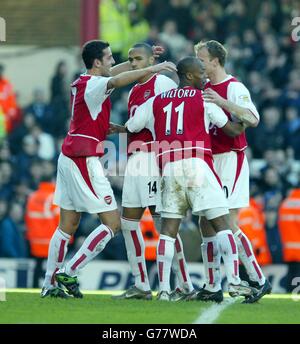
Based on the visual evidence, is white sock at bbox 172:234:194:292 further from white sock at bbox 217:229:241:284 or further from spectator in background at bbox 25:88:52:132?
spectator in background at bbox 25:88:52:132

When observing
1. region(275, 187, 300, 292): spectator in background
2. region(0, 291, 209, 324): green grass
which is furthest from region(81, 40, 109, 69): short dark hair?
region(275, 187, 300, 292): spectator in background

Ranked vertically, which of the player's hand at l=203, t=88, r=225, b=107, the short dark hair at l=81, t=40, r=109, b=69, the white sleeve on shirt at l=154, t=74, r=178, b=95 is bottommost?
the player's hand at l=203, t=88, r=225, b=107

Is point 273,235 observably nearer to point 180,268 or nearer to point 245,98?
point 180,268

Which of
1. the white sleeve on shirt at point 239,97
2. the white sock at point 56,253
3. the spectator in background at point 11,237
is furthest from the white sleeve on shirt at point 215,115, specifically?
the spectator in background at point 11,237

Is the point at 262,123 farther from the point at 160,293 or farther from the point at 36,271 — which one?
the point at 160,293

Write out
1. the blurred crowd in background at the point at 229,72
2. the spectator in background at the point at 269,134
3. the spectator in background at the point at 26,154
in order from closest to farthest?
the blurred crowd in background at the point at 229,72 → the spectator in background at the point at 26,154 → the spectator in background at the point at 269,134

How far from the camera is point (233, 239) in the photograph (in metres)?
11.9

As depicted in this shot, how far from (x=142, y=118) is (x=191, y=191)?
0.81 meters

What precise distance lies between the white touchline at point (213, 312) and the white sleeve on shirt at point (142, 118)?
170 cm

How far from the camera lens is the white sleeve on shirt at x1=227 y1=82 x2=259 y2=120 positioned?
39.7ft

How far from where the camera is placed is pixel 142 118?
12.2 meters

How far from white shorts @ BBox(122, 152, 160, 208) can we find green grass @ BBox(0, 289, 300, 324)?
904 mm

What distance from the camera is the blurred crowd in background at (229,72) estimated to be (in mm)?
17812

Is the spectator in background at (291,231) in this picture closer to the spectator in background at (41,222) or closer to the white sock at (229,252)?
the spectator in background at (41,222)
